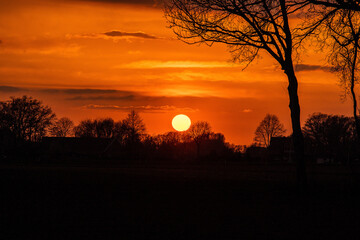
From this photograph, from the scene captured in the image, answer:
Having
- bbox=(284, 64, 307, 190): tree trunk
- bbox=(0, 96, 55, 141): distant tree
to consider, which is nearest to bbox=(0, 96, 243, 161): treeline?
bbox=(0, 96, 55, 141): distant tree

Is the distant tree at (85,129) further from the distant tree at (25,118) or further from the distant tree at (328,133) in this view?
the distant tree at (328,133)

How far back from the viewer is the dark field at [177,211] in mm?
9234

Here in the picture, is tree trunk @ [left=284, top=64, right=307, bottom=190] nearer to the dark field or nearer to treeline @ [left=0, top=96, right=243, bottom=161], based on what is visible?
the dark field

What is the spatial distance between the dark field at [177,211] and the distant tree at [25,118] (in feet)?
221

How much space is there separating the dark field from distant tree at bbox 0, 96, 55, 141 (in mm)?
67442

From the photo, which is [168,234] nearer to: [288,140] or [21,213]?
[21,213]

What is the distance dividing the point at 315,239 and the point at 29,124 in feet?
259

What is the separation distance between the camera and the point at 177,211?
38.3 feet

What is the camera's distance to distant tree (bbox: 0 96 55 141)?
80.5 meters

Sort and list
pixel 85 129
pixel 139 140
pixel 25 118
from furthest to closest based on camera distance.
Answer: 1. pixel 85 129
2. pixel 139 140
3. pixel 25 118

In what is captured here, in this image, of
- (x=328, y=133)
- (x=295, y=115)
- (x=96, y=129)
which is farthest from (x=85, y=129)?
(x=295, y=115)

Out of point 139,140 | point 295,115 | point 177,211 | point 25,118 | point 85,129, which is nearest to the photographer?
point 177,211

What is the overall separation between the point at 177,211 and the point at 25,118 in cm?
7504

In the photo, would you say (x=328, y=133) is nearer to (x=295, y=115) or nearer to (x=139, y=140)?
(x=139, y=140)
